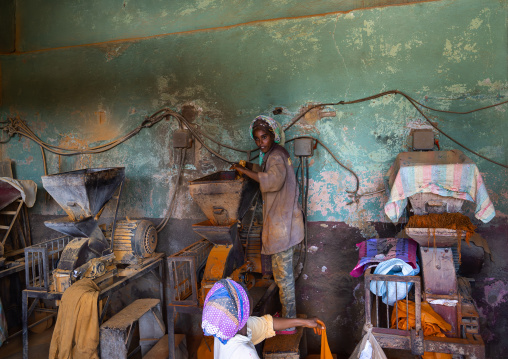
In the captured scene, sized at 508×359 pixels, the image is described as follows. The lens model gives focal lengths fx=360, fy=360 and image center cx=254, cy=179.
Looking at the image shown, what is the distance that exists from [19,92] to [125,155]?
2093 millimetres

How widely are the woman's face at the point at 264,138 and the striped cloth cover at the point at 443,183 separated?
4.37 feet

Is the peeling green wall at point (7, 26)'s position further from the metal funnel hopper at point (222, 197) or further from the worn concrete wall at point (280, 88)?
the metal funnel hopper at point (222, 197)

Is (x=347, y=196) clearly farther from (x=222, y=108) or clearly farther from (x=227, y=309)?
(x=227, y=309)

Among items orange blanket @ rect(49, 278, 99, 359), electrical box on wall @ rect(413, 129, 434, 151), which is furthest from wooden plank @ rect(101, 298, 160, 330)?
electrical box on wall @ rect(413, 129, 434, 151)

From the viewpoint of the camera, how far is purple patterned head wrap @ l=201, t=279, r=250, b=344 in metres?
2.24

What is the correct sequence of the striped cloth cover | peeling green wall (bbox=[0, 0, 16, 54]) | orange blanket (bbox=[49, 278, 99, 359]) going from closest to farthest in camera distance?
the striped cloth cover < orange blanket (bbox=[49, 278, 99, 359]) < peeling green wall (bbox=[0, 0, 16, 54])

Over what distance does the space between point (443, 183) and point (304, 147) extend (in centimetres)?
159

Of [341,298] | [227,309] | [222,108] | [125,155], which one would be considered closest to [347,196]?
[341,298]

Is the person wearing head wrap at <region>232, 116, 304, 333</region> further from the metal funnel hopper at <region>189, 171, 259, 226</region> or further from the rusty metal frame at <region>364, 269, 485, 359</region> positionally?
Answer: the rusty metal frame at <region>364, 269, 485, 359</region>

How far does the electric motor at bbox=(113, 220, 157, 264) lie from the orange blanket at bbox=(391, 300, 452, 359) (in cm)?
292

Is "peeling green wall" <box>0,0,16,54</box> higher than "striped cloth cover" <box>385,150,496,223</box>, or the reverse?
"peeling green wall" <box>0,0,16,54</box>

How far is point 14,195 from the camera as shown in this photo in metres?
5.05

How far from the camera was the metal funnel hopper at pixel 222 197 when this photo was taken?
3.68 m

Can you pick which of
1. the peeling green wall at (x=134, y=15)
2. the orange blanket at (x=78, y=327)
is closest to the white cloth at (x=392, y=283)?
the orange blanket at (x=78, y=327)
